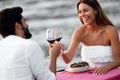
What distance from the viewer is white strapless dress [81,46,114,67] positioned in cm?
227

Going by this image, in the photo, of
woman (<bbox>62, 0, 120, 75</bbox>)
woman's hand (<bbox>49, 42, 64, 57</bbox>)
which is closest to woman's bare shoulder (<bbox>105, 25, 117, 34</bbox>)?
woman (<bbox>62, 0, 120, 75</bbox>)

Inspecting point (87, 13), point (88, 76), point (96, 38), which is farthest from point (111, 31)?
point (88, 76)

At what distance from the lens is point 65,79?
184 centimetres

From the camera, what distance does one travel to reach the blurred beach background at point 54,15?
4.14m

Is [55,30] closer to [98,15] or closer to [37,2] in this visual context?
[98,15]

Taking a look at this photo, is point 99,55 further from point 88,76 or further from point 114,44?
point 88,76

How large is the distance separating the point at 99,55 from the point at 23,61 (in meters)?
0.90

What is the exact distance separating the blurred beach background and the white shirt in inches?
101

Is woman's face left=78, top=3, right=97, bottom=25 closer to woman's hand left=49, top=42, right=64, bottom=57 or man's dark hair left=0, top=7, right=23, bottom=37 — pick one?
woman's hand left=49, top=42, right=64, bottom=57

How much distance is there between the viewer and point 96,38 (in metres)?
2.38

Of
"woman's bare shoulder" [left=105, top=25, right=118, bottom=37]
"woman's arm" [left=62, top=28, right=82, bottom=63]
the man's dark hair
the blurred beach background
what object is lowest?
the blurred beach background

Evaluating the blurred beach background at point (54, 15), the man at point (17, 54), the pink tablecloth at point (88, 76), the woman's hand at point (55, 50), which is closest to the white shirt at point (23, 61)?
the man at point (17, 54)

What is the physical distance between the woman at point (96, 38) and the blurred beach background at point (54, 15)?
160 cm

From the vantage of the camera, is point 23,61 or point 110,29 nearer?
point 23,61
